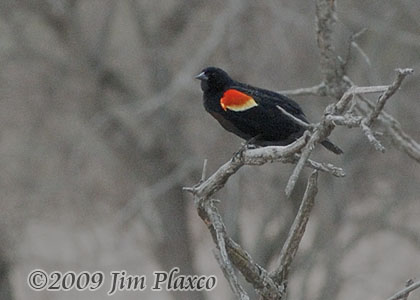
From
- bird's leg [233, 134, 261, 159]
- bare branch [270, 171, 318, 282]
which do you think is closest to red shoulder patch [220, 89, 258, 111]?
bird's leg [233, 134, 261, 159]

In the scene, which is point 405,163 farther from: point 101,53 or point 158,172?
point 101,53

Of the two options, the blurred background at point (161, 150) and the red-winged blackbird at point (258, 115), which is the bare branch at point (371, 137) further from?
the blurred background at point (161, 150)

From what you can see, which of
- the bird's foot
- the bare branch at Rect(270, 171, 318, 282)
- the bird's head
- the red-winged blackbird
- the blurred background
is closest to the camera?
the bare branch at Rect(270, 171, 318, 282)

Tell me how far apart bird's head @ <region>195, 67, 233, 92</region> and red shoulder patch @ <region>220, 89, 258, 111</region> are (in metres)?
0.19

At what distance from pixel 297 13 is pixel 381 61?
3.54 ft

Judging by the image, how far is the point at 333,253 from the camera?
10.7m

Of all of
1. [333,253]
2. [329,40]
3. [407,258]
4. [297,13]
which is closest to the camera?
[329,40]

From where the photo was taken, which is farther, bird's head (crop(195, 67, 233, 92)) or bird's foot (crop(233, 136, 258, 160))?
bird's head (crop(195, 67, 233, 92))

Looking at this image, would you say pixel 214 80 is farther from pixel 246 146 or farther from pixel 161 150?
pixel 161 150

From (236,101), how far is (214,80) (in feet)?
1.26

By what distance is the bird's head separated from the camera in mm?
5203

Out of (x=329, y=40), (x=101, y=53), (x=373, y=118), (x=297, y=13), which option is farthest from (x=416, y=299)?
(x=373, y=118)

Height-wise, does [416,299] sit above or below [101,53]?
below

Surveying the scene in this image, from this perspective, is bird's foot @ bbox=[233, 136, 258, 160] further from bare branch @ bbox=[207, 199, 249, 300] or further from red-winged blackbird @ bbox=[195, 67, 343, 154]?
bare branch @ bbox=[207, 199, 249, 300]
